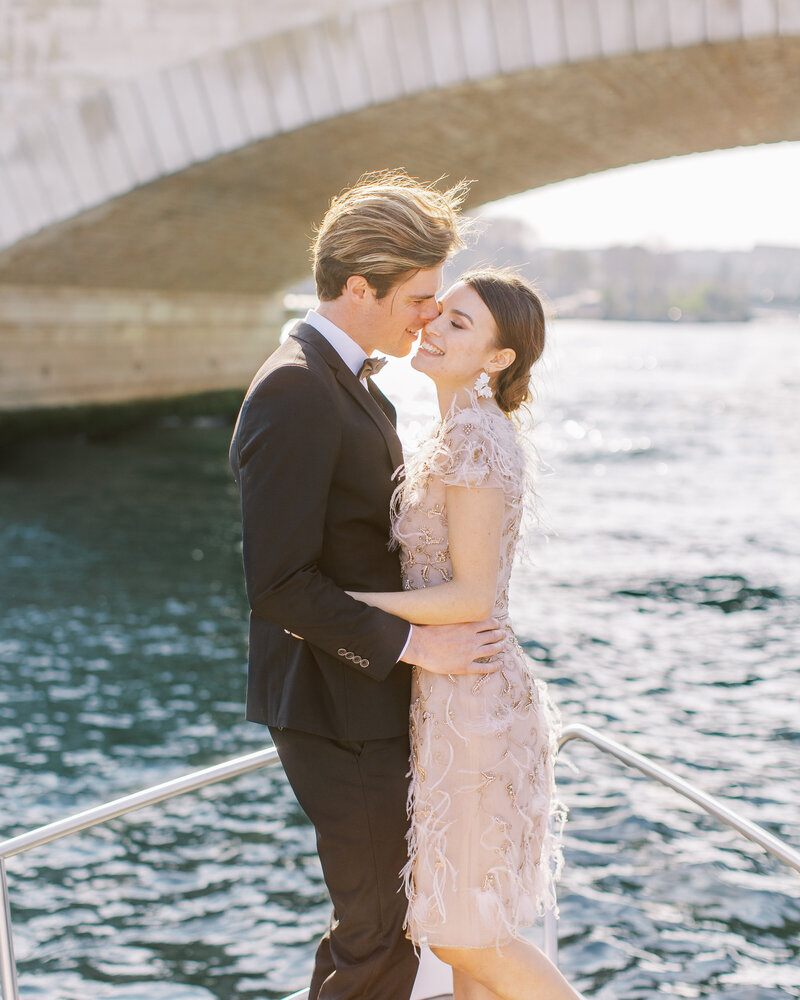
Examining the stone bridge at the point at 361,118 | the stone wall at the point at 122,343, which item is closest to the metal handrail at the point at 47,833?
the stone bridge at the point at 361,118

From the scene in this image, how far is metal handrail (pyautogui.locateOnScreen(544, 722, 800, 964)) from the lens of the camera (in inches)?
80.2

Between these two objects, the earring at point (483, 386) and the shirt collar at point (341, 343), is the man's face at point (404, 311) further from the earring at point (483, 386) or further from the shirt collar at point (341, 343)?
the earring at point (483, 386)

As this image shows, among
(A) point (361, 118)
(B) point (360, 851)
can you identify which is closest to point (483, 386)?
(B) point (360, 851)

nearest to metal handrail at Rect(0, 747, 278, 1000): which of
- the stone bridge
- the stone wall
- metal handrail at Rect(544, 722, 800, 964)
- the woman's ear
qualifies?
metal handrail at Rect(544, 722, 800, 964)

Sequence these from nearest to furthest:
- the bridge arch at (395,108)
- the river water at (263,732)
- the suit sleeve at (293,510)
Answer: the suit sleeve at (293,510) < the river water at (263,732) < the bridge arch at (395,108)

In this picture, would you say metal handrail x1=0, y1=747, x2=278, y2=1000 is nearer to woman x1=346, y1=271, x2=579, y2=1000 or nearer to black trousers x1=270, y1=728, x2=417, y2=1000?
black trousers x1=270, y1=728, x2=417, y2=1000

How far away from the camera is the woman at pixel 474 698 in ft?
6.61

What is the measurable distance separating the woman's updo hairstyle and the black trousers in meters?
0.78

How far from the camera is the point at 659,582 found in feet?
32.2

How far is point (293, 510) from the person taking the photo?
1894 millimetres

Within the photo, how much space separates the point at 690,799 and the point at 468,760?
543 millimetres

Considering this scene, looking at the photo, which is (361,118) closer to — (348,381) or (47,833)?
(348,381)

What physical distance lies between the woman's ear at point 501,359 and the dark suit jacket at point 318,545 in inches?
9.5

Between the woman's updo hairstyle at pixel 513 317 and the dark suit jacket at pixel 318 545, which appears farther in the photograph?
the woman's updo hairstyle at pixel 513 317
